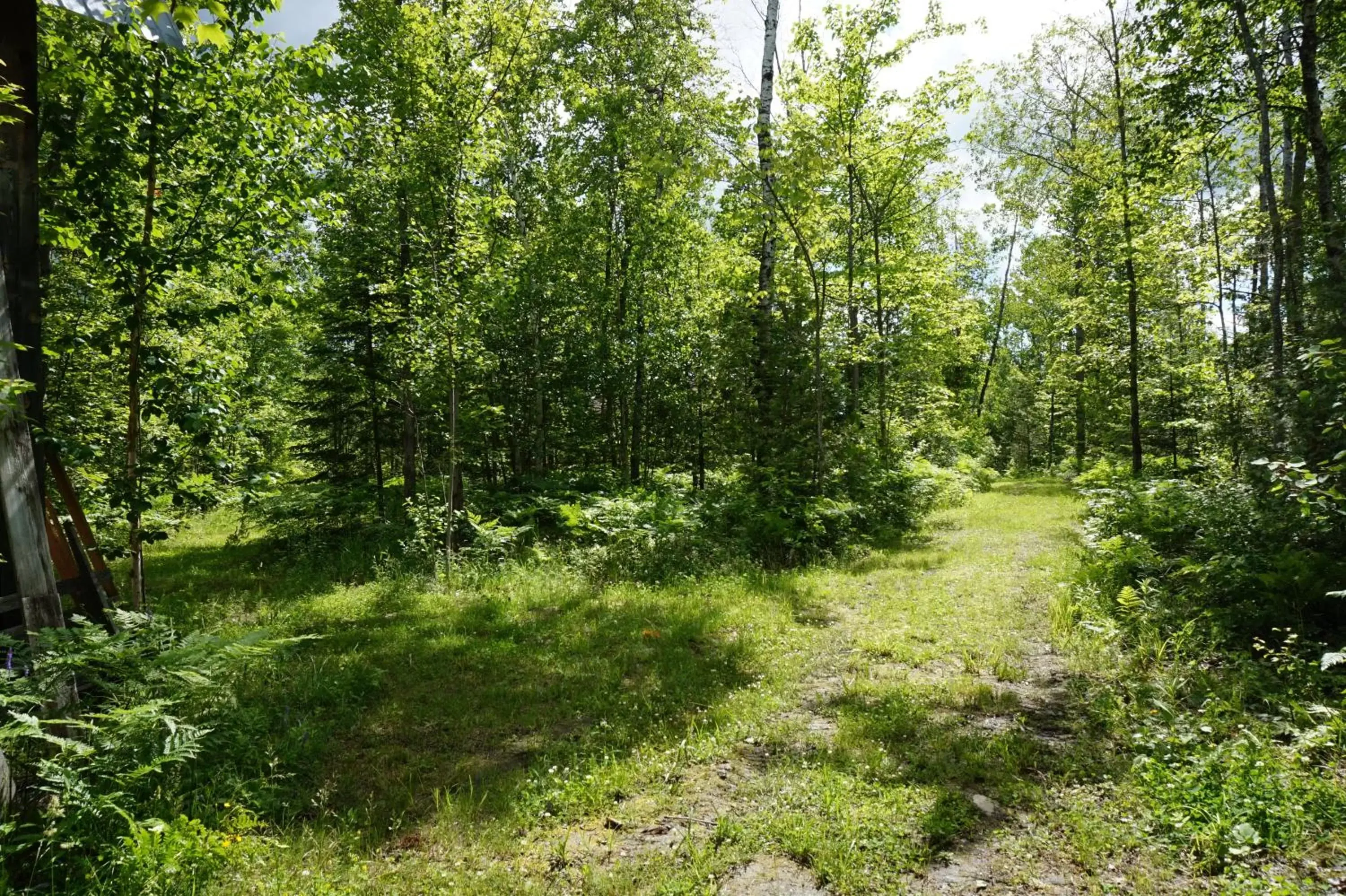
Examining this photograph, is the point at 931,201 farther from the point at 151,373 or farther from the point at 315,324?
the point at 151,373

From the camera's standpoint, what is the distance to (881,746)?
4.57 meters

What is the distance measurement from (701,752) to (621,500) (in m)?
7.90

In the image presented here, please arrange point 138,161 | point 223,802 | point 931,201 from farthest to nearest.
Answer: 1. point 931,201
2. point 138,161
3. point 223,802

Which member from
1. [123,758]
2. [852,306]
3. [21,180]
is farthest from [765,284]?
[123,758]

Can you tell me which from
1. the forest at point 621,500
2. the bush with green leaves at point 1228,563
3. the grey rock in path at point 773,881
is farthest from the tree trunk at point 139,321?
the bush with green leaves at point 1228,563

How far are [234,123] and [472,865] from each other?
21.1ft

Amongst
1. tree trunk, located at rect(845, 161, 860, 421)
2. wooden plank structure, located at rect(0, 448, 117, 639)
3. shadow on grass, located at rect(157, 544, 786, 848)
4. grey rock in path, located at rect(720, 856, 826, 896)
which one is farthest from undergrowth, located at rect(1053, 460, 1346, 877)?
wooden plank structure, located at rect(0, 448, 117, 639)

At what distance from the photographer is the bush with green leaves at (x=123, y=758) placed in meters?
3.06

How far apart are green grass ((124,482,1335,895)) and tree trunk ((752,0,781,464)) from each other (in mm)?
5713

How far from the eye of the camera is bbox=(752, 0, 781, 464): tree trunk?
12953mm

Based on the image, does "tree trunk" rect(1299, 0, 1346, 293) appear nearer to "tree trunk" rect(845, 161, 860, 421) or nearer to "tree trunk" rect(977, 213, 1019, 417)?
"tree trunk" rect(845, 161, 860, 421)

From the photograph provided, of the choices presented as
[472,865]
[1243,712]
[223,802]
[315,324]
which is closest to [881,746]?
[1243,712]

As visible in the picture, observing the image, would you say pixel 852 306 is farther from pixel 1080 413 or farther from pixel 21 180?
pixel 1080 413

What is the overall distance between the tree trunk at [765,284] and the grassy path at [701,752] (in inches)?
241
